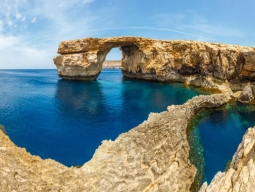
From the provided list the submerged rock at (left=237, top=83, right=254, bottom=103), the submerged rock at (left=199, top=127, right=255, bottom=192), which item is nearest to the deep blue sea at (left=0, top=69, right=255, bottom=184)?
the submerged rock at (left=237, top=83, right=254, bottom=103)

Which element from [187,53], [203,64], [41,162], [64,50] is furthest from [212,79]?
[41,162]

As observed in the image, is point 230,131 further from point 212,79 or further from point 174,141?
point 212,79

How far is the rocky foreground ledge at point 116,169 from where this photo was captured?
8.95m

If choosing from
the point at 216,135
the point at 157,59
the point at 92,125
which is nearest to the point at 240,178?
the point at 216,135

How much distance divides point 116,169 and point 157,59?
39.4 metres

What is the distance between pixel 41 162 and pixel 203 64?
38.5 metres

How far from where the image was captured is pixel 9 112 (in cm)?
2300

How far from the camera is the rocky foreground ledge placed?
8945mm

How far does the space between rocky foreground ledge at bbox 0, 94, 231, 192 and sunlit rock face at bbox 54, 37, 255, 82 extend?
98.3 ft

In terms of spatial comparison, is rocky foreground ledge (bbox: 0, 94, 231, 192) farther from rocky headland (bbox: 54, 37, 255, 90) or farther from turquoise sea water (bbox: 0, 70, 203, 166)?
rocky headland (bbox: 54, 37, 255, 90)

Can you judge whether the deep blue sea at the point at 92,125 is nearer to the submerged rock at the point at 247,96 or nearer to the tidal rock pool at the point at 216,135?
the tidal rock pool at the point at 216,135

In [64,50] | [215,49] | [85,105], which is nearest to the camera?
[85,105]

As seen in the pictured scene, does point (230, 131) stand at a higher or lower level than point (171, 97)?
lower

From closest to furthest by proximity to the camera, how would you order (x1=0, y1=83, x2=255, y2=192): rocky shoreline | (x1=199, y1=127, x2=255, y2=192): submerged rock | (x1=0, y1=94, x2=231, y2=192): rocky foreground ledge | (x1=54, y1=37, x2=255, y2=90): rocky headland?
(x1=199, y1=127, x2=255, y2=192): submerged rock, (x1=0, y1=83, x2=255, y2=192): rocky shoreline, (x1=0, y1=94, x2=231, y2=192): rocky foreground ledge, (x1=54, y1=37, x2=255, y2=90): rocky headland
